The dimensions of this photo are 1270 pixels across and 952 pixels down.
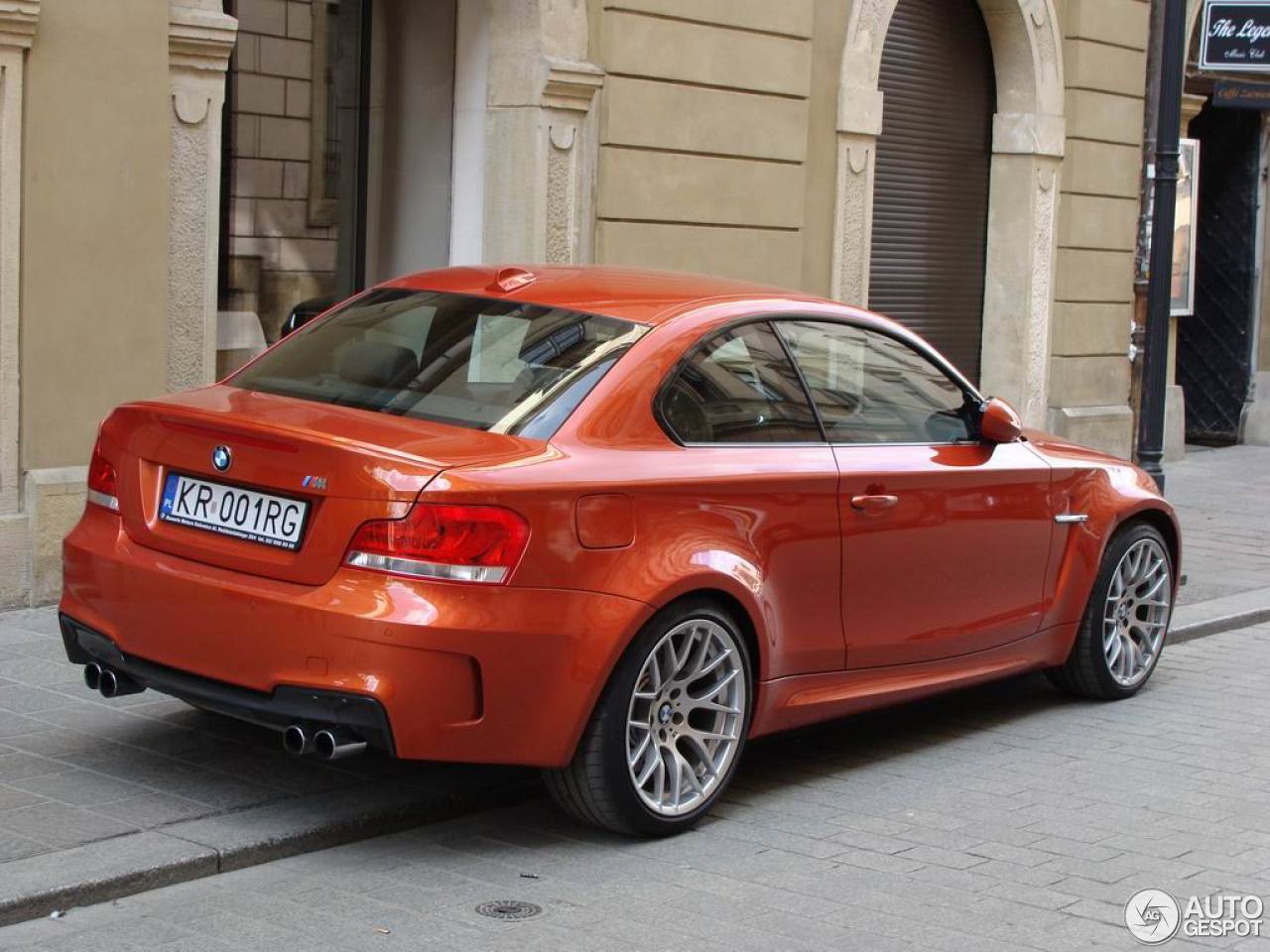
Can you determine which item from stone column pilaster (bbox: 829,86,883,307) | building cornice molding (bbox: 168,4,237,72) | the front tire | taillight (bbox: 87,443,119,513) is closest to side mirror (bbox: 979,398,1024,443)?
the front tire

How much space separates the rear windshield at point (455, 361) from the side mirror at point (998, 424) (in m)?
1.58

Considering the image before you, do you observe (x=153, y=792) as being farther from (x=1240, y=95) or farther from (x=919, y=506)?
(x=1240, y=95)

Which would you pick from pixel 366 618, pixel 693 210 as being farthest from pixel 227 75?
pixel 366 618

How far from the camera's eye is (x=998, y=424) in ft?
22.2

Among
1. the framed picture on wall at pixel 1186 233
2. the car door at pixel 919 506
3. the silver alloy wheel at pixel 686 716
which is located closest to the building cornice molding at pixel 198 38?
the car door at pixel 919 506

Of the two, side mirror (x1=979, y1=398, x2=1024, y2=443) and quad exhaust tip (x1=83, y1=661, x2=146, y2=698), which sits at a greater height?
side mirror (x1=979, y1=398, x2=1024, y2=443)

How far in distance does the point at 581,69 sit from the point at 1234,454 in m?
9.83

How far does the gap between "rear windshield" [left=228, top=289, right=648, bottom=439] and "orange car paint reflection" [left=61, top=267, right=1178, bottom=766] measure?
94 millimetres

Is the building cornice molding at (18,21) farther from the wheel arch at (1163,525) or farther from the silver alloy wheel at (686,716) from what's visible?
the wheel arch at (1163,525)

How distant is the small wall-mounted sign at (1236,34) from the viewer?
14.7 m

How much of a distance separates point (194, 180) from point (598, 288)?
382 cm

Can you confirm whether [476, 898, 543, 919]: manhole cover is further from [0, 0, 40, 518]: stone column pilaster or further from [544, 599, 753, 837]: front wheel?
[0, 0, 40, 518]: stone column pilaster

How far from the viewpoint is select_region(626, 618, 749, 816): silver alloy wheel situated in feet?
17.8

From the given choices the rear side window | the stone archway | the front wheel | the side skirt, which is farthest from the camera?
the stone archway
